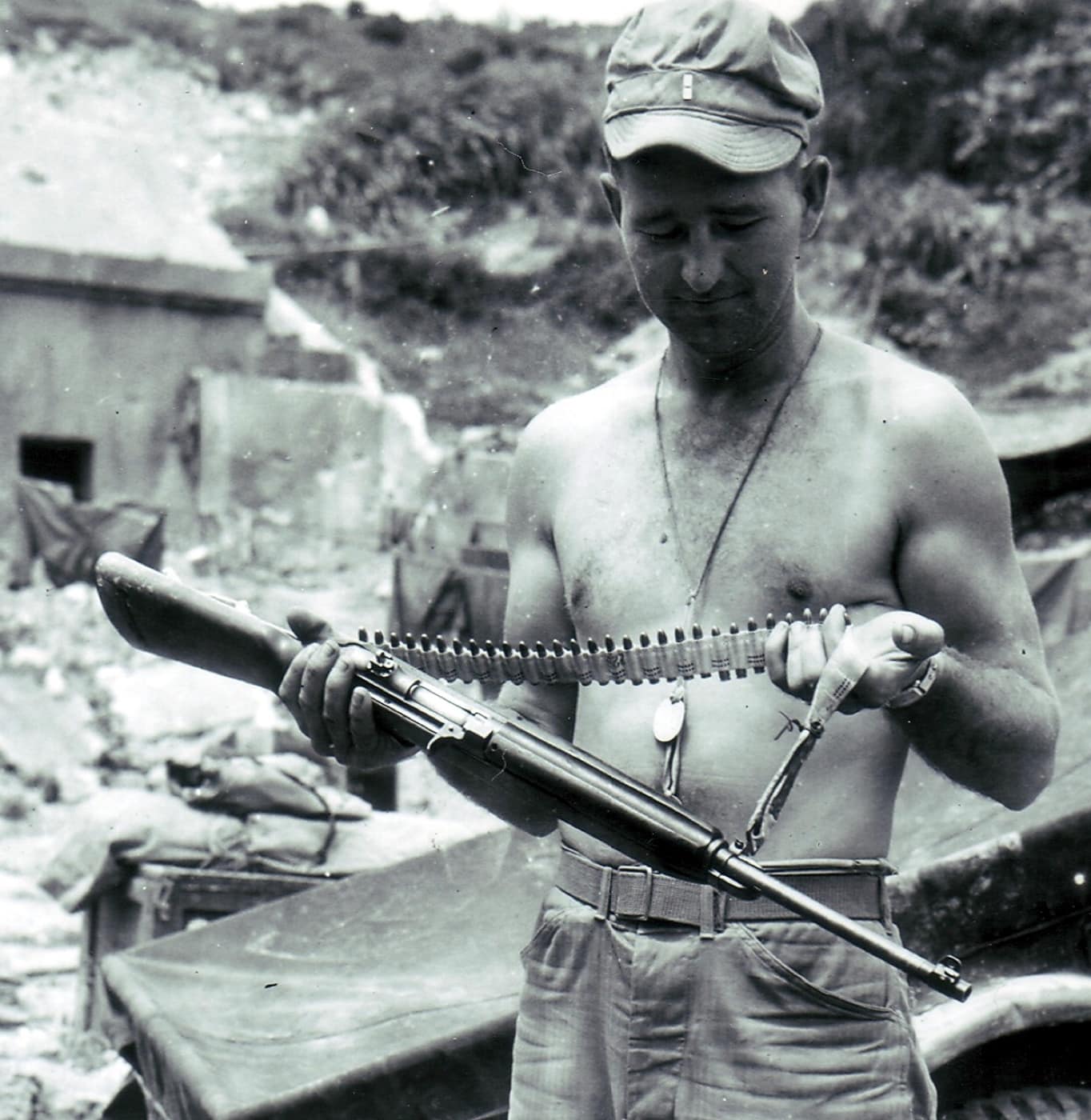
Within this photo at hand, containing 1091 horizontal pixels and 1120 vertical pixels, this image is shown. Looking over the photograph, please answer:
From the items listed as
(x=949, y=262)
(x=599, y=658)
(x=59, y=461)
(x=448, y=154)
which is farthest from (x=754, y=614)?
(x=448, y=154)

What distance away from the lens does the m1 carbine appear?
1899mm

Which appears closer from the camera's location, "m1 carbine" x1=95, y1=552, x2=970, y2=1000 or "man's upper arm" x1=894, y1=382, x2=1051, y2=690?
"m1 carbine" x1=95, y1=552, x2=970, y2=1000

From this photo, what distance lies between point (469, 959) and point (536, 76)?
2627 cm

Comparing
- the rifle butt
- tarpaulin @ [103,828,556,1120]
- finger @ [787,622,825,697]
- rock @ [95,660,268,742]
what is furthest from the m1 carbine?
rock @ [95,660,268,742]

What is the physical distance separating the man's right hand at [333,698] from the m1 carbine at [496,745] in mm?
21

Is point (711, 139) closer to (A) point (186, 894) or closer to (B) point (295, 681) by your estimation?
(B) point (295, 681)

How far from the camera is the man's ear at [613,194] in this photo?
2.34 metres

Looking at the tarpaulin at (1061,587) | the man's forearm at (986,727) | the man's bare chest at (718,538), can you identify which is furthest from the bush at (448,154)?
the man's forearm at (986,727)

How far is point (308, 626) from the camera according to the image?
88.8 inches

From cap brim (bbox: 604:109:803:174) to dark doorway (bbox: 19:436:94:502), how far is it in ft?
40.5

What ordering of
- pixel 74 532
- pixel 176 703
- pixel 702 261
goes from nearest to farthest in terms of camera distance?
pixel 702 261, pixel 176 703, pixel 74 532

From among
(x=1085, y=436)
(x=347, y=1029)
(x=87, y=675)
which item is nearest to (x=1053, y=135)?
(x=1085, y=436)

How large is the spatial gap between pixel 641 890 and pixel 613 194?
1.06m

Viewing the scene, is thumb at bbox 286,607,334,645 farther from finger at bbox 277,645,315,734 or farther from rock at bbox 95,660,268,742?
rock at bbox 95,660,268,742
